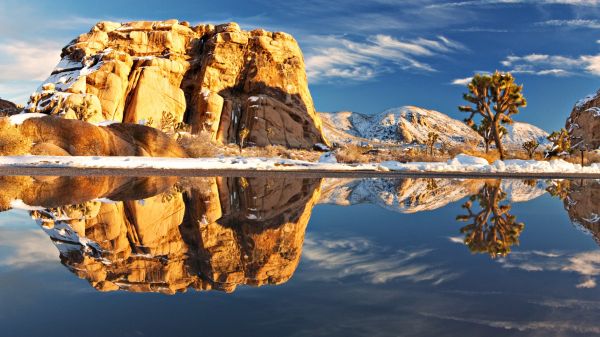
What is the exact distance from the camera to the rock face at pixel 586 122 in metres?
74.0

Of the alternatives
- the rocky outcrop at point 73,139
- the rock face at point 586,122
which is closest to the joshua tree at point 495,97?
the rocky outcrop at point 73,139

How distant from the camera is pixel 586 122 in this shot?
7712cm

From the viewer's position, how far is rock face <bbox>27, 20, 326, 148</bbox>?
2313 inches

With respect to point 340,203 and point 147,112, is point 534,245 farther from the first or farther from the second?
point 147,112

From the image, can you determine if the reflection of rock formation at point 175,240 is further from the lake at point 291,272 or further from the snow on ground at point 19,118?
the snow on ground at point 19,118

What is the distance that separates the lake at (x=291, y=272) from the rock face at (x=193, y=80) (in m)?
51.3

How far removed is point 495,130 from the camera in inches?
1522

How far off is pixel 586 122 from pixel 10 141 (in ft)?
267

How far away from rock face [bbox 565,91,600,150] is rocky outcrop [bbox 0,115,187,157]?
66031mm

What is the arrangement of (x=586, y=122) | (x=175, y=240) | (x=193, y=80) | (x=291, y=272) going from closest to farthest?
(x=291, y=272)
(x=175, y=240)
(x=193, y=80)
(x=586, y=122)

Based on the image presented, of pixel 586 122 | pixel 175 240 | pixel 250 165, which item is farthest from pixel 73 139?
pixel 586 122

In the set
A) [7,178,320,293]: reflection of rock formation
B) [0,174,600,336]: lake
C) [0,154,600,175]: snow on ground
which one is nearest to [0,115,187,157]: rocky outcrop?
[0,154,600,175]: snow on ground

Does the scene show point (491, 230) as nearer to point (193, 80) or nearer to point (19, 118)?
point (19, 118)

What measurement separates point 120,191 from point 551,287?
1042 centimetres
